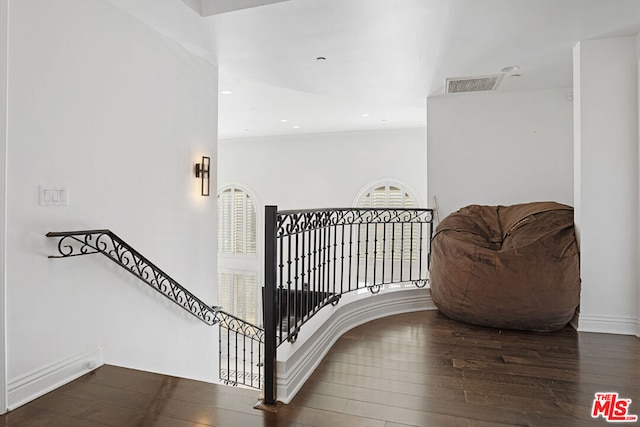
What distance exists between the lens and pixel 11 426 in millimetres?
1923

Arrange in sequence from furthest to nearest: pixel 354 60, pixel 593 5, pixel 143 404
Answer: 1. pixel 354 60
2. pixel 593 5
3. pixel 143 404

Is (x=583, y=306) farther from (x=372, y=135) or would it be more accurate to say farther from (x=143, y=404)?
(x=372, y=135)

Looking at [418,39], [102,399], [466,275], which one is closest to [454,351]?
[466,275]

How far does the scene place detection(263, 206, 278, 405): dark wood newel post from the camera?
2.04 m

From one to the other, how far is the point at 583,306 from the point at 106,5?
14.3 ft

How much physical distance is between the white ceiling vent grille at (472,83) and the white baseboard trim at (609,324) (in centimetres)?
251

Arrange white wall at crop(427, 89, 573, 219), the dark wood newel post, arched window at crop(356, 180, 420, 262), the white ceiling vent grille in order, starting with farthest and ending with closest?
arched window at crop(356, 180, 420, 262) → white wall at crop(427, 89, 573, 219) → the white ceiling vent grille → the dark wood newel post

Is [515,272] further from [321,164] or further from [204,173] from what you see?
[321,164]

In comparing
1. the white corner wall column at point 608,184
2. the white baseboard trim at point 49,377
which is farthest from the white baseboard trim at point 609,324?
the white baseboard trim at point 49,377

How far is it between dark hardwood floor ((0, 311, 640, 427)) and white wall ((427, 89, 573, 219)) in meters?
2.10

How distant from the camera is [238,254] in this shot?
30.1ft

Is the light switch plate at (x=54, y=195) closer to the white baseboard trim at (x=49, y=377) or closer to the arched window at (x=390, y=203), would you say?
the white baseboard trim at (x=49, y=377)

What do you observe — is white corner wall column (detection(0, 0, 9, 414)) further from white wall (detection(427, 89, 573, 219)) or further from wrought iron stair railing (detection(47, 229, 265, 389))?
white wall (detection(427, 89, 573, 219))

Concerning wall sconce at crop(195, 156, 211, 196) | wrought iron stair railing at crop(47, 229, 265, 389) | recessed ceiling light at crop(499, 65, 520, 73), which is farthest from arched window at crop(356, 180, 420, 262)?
wrought iron stair railing at crop(47, 229, 265, 389)
